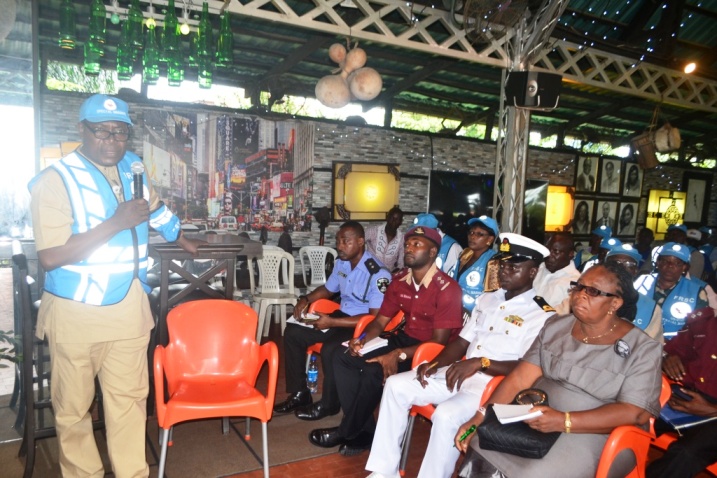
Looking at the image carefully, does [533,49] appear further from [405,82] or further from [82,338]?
[82,338]

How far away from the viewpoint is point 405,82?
9336 mm

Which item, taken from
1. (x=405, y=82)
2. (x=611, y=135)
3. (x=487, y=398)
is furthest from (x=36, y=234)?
(x=611, y=135)

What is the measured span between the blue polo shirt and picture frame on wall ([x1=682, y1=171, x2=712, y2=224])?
44.1 ft

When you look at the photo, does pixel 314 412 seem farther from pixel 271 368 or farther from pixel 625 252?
pixel 625 252

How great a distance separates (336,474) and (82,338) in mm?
1791

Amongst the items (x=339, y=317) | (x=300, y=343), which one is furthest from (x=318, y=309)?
(x=300, y=343)

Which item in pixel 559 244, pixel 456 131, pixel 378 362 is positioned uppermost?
pixel 456 131

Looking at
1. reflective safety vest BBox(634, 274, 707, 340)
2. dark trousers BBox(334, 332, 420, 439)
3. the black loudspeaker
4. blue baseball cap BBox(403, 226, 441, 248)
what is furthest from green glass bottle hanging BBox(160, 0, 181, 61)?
reflective safety vest BBox(634, 274, 707, 340)

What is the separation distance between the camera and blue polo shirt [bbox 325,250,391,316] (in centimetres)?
421

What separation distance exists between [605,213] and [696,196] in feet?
12.2

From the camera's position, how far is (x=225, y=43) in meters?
5.04

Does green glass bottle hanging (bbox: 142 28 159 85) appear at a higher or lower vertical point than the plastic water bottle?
higher

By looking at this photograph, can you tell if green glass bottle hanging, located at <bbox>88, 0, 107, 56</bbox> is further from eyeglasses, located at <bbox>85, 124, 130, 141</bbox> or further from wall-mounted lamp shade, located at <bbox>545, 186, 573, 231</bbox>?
wall-mounted lamp shade, located at <bbox>545, 186, 573, 231</bbox>

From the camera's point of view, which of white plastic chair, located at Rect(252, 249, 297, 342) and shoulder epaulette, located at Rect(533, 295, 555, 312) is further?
white plastic chair, located at Rect(252, 249, 297, 342)
